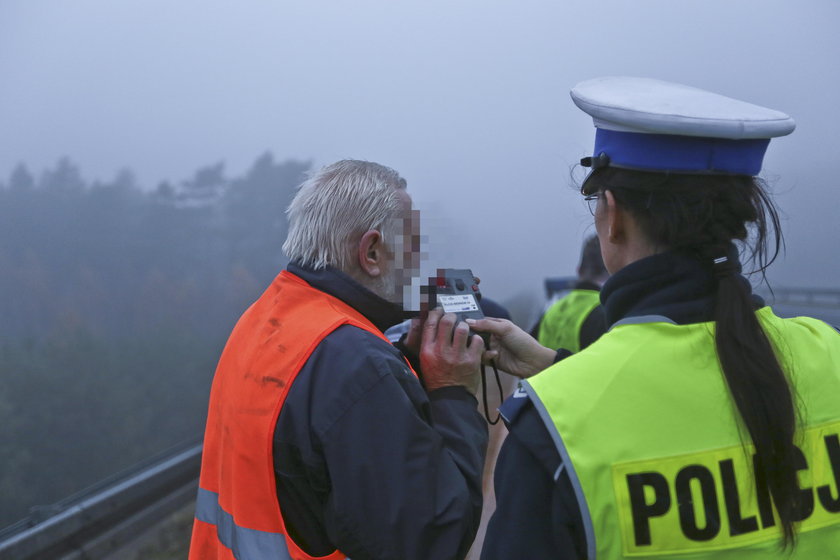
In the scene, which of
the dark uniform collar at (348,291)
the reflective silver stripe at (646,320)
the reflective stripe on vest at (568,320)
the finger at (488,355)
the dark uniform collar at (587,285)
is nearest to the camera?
the reflective silver stripe at (646,320)

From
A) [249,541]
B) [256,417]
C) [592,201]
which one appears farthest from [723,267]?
[249,541]

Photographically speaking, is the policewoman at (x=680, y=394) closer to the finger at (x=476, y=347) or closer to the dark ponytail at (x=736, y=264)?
the dark ponytail at (x=736, y=264)

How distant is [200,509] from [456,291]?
31.6 inches

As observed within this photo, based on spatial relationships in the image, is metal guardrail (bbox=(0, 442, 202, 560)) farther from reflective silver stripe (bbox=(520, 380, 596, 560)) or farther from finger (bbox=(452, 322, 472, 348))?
reflective silver stripe (bbox=(520, 380, 596, 560))

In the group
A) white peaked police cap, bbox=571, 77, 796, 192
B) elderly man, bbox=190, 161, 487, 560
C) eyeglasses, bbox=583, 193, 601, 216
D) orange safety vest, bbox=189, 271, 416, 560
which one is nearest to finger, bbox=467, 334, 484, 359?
elderly man, bbox=190, 161, 487, 560

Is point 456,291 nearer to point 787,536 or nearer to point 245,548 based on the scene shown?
point 245,548

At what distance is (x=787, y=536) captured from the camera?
3.24ft

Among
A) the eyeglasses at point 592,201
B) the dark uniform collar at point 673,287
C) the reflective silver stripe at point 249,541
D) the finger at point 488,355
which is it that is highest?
the eyeglasses at point 592,201

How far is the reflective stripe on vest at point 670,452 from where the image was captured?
3.12ft

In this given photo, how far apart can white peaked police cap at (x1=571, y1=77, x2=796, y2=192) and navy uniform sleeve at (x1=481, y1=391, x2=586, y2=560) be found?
1.43 ft

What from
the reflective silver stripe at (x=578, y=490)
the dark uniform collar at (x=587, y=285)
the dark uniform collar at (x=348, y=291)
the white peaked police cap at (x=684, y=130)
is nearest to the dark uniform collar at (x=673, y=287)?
the white peaked police cap at (x=684, y=130)

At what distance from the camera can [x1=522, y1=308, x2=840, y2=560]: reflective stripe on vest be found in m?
0.95

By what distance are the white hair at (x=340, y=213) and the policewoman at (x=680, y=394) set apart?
541mm

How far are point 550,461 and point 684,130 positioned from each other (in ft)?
1.75
